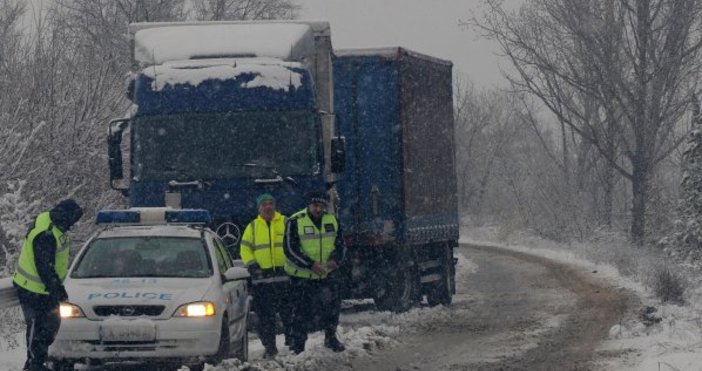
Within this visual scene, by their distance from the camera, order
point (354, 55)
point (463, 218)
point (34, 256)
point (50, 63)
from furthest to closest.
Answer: point (463, 218) → point (50, 63) → point (354, 55) → point (34, 256)

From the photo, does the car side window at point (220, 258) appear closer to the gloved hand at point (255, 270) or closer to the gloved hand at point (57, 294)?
the gloved hand at point (255, 270)

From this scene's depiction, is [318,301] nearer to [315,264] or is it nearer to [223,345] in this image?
[315,264]

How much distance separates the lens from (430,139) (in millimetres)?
20484

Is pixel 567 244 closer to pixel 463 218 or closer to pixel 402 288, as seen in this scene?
pixel 402 288

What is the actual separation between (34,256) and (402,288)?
8.92m

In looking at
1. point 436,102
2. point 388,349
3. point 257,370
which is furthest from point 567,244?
point 257,370

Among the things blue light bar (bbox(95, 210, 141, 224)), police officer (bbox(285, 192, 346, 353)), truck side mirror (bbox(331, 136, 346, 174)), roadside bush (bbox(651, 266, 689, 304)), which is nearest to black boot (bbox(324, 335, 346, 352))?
police officer (bbox(285, 192, 346, 353))

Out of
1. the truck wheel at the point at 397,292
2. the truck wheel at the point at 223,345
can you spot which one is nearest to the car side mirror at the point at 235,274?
the truck wheel at the point at 223,345

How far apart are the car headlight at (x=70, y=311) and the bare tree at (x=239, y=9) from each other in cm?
3307

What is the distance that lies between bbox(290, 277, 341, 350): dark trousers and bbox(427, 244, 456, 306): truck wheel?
719 cm

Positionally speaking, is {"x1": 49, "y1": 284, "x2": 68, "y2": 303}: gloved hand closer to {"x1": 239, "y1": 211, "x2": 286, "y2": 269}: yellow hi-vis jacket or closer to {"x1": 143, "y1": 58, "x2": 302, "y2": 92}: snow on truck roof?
{"x1": 239, "y1": 211, "x2": 286, "y2": 269}: yellow hi-vis jacket

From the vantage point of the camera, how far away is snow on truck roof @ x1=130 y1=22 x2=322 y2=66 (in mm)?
15711

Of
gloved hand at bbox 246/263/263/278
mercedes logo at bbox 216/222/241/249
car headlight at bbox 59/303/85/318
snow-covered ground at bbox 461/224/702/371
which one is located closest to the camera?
car headlight at bbox 59/303/85/318

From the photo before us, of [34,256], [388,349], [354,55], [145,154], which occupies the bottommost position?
[388,349]
